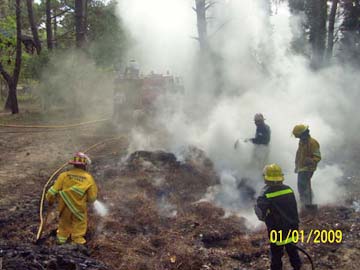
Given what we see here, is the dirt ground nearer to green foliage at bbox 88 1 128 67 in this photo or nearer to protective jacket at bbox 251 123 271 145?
protective jacket at bbox 251 123 271 145

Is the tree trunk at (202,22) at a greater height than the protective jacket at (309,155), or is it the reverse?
the tree trunk at (202,22)

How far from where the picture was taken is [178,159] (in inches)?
396

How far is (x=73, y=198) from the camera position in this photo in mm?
5707

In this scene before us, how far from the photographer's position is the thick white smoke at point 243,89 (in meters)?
10.9

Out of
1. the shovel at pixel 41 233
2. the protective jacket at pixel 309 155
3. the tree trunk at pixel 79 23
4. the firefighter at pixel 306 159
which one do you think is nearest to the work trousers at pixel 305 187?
the firefighter at pixel 306 159

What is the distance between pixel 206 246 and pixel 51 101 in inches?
495

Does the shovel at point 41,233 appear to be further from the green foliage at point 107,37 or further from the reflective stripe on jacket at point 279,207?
the green foliage at point 107,37

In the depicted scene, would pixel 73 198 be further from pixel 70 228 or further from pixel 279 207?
pixel 279 207

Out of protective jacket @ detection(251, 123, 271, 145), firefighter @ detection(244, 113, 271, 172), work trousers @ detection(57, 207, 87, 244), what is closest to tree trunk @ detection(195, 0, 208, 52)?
firefighter @ detection(244, 113, 271, 172)

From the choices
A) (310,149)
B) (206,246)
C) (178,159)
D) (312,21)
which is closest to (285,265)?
(206,246)

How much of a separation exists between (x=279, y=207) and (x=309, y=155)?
2.62m

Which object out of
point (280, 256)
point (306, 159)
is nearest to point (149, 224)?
point (280, 256)

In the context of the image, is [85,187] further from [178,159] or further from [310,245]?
[178,159]

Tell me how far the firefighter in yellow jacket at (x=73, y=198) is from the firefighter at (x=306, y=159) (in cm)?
381
